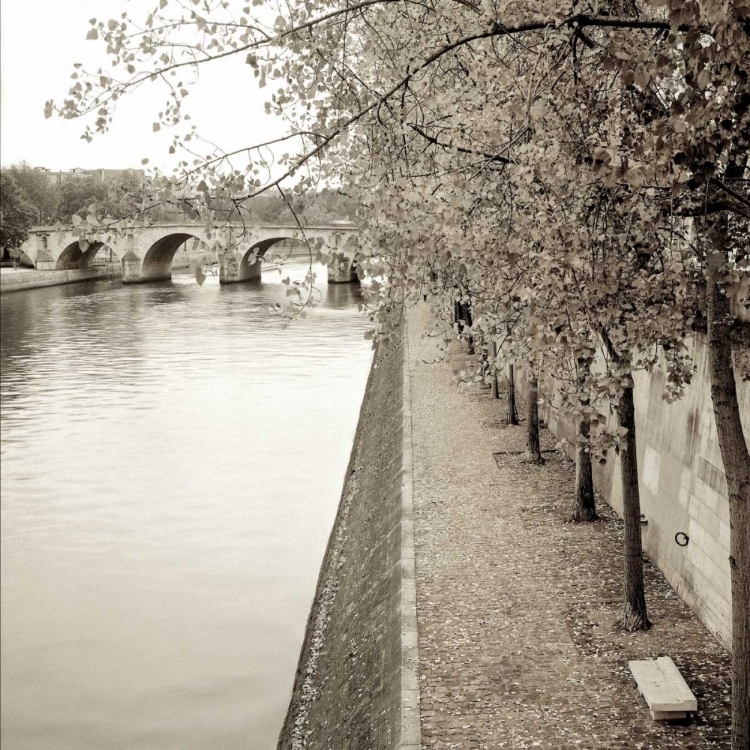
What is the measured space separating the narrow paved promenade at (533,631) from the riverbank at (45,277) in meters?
52.5

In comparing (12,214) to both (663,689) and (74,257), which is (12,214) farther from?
(663,689)

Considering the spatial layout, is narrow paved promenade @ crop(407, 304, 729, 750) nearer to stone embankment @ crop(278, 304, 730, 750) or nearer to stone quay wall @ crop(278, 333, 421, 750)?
stone embankment @ crop(278, 304, 730, 750)

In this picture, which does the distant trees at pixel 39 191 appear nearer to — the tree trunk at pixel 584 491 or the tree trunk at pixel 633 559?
the tree trunk at pixel 584 491

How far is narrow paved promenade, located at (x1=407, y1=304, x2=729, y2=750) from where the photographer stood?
704 cm

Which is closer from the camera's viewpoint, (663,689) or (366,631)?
(663,689)

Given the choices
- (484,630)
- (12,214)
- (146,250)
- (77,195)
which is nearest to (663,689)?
(484,630)

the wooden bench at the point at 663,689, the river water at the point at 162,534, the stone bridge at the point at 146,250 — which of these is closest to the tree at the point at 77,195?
the stone bridge at the point at 146,250

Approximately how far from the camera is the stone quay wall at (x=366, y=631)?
7686 mm

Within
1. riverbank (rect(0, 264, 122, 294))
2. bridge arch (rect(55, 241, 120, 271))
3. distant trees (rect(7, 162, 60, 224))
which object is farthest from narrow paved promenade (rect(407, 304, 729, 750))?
distant trees (rect(7, 162, 60, 224))

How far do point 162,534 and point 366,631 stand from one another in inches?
309

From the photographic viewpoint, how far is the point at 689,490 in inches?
373

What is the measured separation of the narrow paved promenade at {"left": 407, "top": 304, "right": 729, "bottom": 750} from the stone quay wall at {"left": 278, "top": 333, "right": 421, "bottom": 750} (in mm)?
219

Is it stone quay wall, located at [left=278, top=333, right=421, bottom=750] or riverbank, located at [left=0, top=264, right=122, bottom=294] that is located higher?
riverbank, located at [left=0, top=264, right=122, bottom=294]

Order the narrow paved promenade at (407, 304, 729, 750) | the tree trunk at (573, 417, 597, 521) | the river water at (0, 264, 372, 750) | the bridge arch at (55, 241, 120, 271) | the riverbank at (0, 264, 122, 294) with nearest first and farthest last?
1. the narrow paved promenade at (407, 304, 729, 750)
2. the river water at (0, 264, 372, 750)
3. the tree trunk at (573, 417, 597, 521)
4. the riverbank at (0, 264, 122, 294)
5. the bridge arch at (55, 241, 120, 271)
